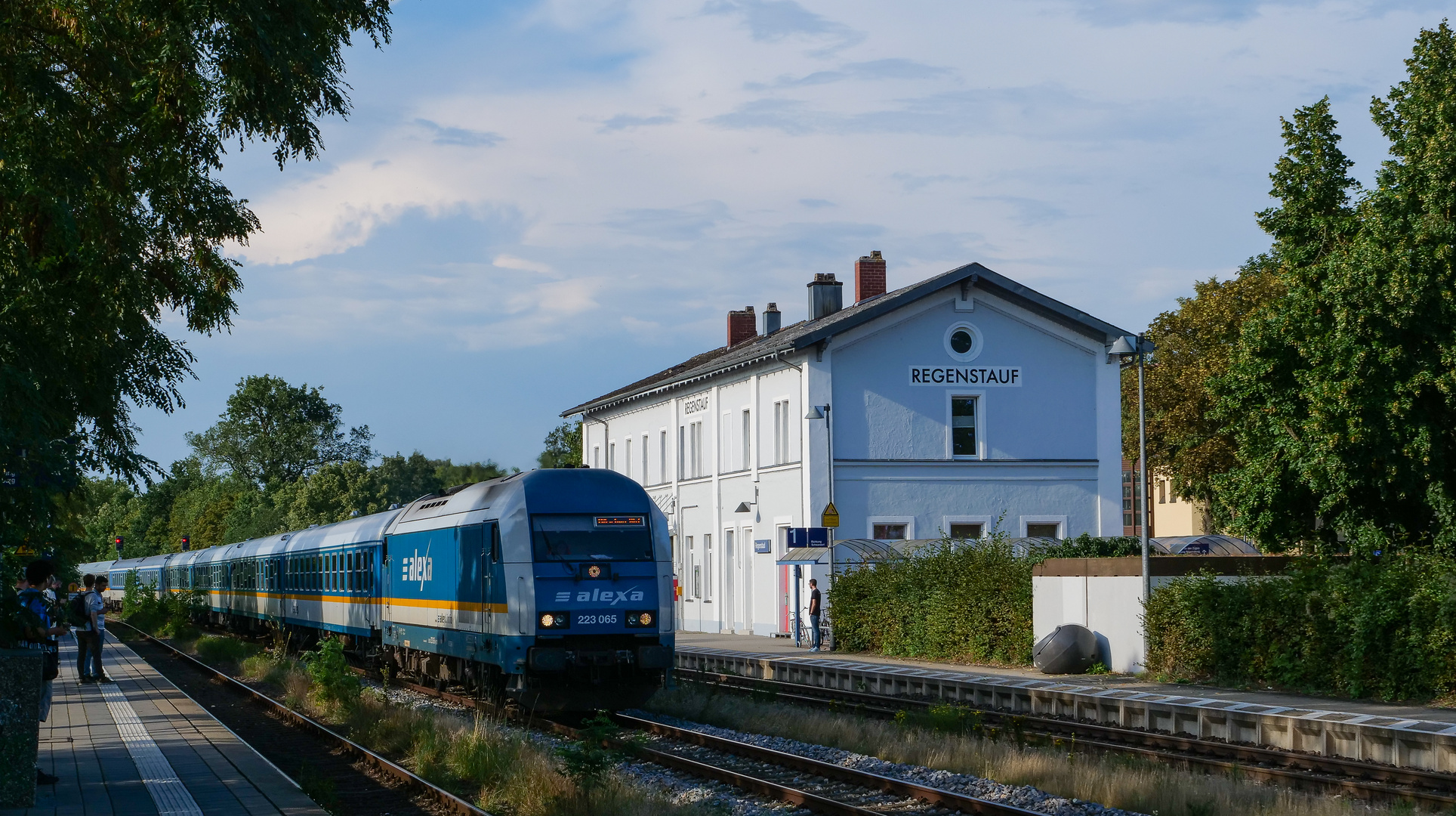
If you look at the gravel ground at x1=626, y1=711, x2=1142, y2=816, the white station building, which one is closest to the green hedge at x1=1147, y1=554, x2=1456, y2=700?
the gravel ground at x1=626, y1=711, x2=1142, y2=816

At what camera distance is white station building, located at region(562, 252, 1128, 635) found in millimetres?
38375

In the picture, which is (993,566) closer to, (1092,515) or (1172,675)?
(1172,675)

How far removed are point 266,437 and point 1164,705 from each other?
109762mm

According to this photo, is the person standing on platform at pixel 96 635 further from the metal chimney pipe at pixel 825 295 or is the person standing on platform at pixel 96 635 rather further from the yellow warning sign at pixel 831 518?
the metal chimney pipe at pixel 825 295

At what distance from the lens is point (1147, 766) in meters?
13.9

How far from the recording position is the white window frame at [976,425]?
39.1 metres

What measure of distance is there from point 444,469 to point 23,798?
5778 inches

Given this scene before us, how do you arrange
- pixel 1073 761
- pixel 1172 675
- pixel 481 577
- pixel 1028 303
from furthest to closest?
1. pixel 1028 303
2. pixel 1172 675
3. pixel 481 577
4. pixel 1073 761

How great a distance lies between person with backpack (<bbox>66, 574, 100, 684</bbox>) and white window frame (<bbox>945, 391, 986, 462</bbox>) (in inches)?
852

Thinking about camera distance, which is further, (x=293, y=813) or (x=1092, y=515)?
(x=1092, y=515)

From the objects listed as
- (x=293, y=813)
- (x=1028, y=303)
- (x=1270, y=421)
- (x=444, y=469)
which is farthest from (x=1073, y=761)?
(x=444, y=469)

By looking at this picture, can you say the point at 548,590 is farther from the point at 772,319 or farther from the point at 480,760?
the point at 772,319

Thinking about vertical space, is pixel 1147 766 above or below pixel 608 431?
below

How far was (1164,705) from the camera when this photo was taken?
59.4 ft
